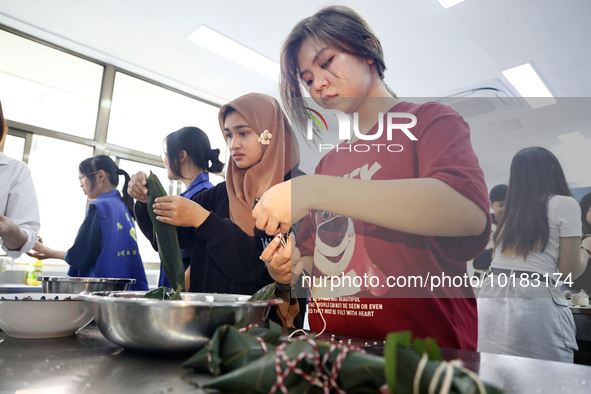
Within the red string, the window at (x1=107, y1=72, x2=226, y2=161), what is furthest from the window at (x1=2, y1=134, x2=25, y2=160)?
the red string

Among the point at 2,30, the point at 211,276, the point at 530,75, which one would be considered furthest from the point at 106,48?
the point at 530,75

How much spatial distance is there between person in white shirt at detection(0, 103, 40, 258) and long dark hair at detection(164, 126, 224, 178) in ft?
1.98

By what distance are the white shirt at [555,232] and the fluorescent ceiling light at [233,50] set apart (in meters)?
2.08

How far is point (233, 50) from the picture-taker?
3.25 m

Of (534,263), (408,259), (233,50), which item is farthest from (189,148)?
(233,50)

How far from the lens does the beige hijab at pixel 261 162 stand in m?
1.38

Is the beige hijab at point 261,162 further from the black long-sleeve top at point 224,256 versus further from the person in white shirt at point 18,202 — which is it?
the person in white shirt at point 18,202

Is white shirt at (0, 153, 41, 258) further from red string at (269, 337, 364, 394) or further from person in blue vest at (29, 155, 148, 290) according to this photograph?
red string at (269, 337, 364, 394)

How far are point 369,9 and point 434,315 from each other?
7.60 feet

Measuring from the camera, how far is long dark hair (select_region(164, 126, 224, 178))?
173cm

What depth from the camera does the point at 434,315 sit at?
0.92 metres

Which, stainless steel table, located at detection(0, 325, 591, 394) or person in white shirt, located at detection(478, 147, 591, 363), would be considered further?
person in white shirt, located at detection(478, 147, 591, 363)

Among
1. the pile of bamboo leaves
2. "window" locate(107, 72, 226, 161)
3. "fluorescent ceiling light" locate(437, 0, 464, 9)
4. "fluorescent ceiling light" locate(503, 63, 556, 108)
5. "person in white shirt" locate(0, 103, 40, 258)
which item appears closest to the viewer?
the pile of bamboo leaves

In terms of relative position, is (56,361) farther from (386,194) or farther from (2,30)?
(2,30)
